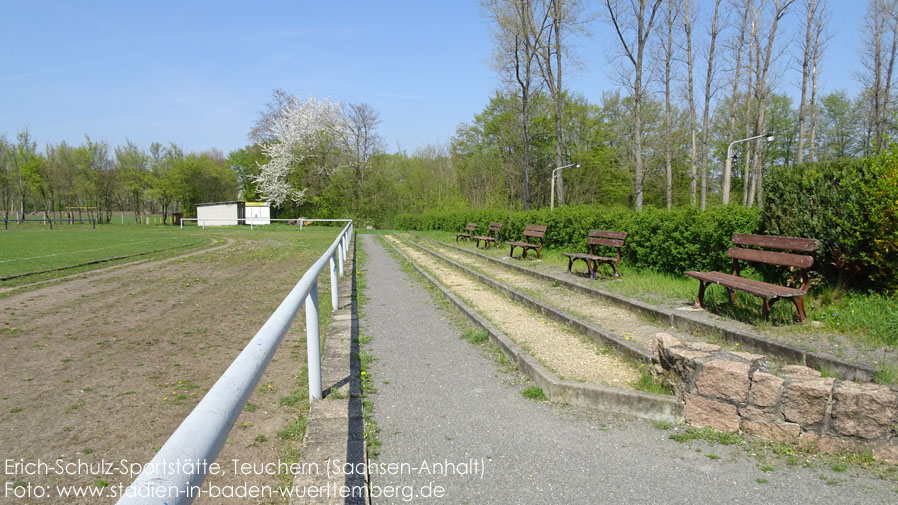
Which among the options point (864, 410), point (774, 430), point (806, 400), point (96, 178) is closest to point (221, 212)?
point (96, 178)

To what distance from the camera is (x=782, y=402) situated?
132 inches

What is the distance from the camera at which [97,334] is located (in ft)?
22.9

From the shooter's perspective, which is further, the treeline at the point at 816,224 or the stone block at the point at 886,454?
the treeline at the point at 816,224

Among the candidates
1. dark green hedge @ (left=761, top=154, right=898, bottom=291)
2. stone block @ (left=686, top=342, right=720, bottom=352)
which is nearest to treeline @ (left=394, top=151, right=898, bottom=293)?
dark green hedge @ (left=761, top=154, right=898, bottom=291)

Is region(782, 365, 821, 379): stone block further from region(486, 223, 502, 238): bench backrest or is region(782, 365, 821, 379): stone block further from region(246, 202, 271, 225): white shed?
region(246, 202, 271, 225): white shed

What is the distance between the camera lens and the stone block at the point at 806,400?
322 cm

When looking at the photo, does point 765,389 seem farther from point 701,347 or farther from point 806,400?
point 701,347

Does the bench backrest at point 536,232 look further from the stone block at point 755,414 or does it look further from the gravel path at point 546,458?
the stone block at point 755,414

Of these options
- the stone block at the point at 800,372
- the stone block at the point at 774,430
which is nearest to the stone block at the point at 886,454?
the stone block at the point at 774,430

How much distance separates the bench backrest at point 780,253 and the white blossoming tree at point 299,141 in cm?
4981

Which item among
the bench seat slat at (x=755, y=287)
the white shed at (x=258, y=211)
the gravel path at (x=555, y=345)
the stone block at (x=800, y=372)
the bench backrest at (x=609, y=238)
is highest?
the white shed at (x=258, y=211)

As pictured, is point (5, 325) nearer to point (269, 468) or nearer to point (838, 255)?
point (269, 468)

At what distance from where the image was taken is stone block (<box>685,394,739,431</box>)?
3557 millimetres

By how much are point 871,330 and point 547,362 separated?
2873 mm
